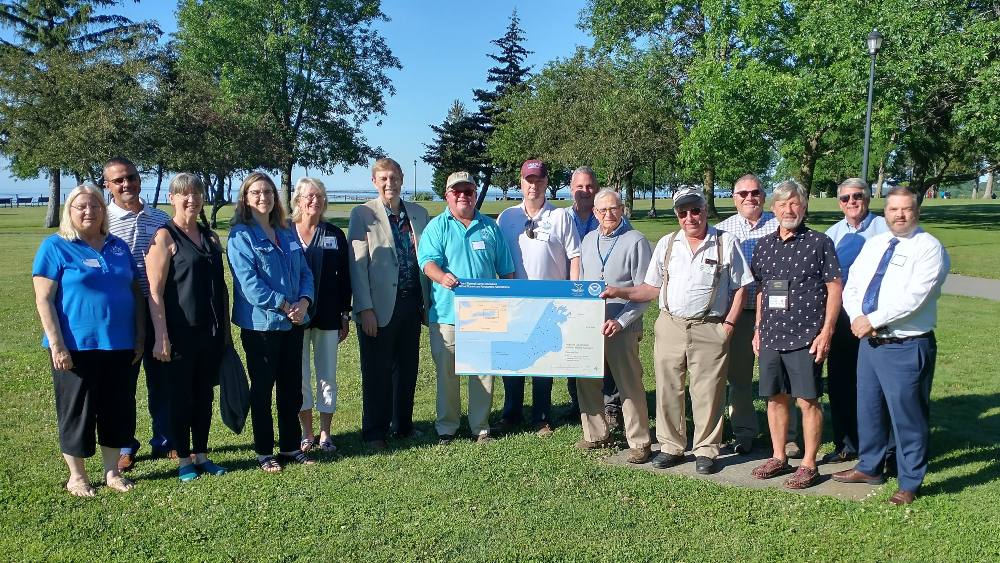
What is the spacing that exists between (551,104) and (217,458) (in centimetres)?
3965

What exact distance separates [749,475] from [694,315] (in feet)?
4.29

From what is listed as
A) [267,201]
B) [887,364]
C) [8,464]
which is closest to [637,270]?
[887,364]

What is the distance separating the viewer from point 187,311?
5.09 m

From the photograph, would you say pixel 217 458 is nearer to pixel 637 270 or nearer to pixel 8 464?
pixel 8 464

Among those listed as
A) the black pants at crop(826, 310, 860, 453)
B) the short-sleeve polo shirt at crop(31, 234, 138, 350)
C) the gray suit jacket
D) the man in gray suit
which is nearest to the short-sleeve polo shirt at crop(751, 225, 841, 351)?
the black pants at crop(826, 310, 860, 453)

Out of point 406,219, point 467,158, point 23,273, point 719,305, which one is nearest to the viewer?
point 719,305

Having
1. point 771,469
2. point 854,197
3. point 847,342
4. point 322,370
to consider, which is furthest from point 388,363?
point 854,197

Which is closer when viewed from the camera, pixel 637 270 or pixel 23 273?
pixel 637 270

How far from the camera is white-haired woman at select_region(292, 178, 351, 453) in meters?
5.68

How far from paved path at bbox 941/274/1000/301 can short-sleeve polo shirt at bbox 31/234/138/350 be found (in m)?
15.0

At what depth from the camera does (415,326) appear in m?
6.12

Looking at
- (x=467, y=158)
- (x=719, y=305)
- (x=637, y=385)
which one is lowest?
(x=637, y=385)

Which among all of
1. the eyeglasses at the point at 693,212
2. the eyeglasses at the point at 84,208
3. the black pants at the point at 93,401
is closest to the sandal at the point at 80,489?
→ the black pants at the point at 93,401

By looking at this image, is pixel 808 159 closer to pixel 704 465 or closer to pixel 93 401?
pixel 704 465
